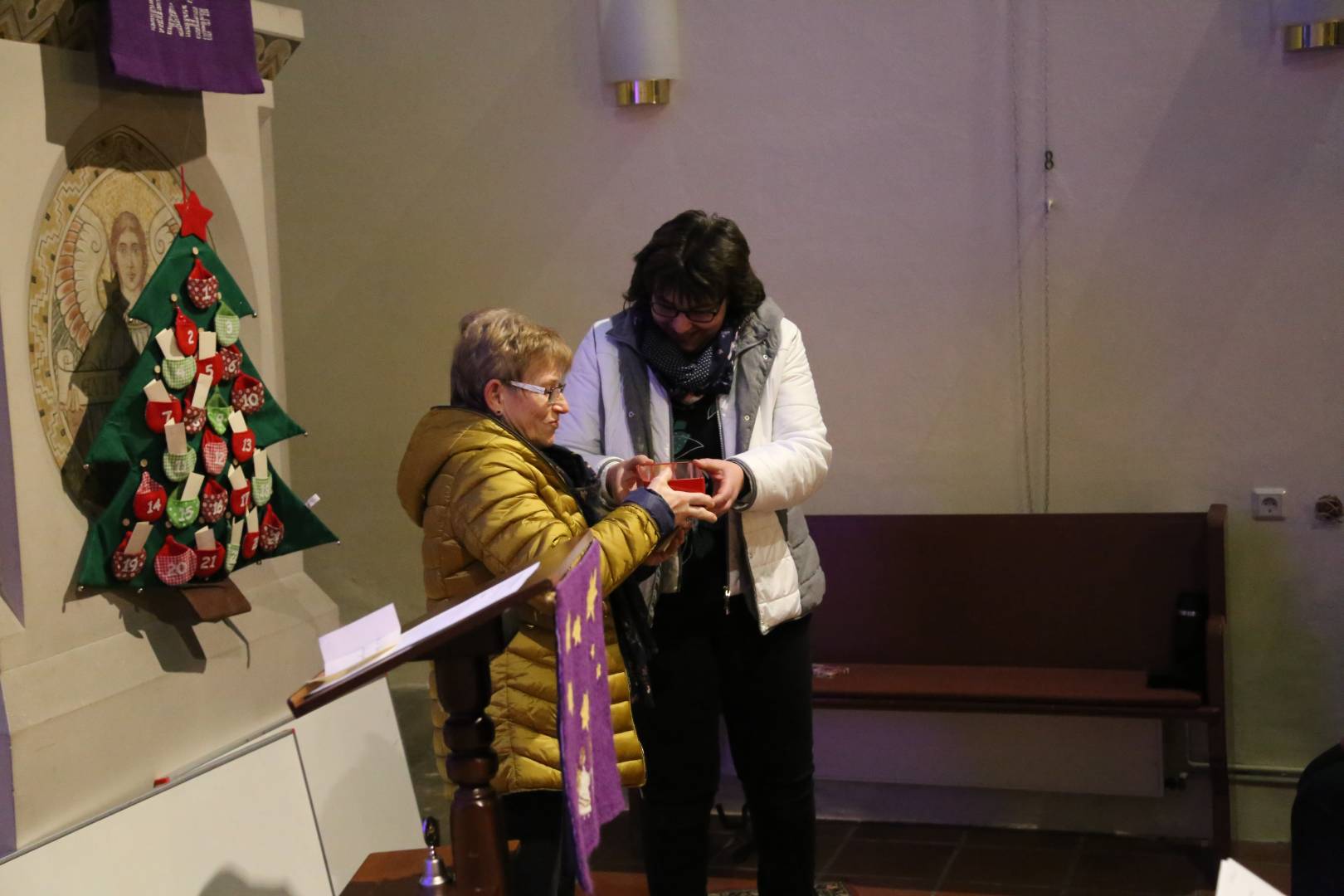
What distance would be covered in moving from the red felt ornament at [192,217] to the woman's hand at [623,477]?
1212 millimetres

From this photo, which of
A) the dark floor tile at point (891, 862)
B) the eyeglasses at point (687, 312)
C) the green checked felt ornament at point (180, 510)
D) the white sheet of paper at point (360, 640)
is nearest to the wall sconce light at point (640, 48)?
the eyeglasses at point (687, 312)

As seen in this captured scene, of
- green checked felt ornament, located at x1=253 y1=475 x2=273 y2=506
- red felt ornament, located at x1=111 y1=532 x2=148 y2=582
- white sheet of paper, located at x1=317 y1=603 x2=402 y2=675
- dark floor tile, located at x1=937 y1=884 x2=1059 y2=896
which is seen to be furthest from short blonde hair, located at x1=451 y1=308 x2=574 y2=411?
dark floor tile, located at x1=937 y1=884 x2=1059 y2=896

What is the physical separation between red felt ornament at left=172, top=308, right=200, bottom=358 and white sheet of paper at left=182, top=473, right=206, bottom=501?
27cm

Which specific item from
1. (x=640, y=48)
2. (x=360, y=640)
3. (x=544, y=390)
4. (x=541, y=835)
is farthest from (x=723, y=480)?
(x=640, y=48)

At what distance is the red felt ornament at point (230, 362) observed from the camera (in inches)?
127

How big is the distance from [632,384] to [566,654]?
4.04 ft

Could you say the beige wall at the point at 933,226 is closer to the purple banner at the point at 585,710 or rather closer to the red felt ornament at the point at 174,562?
the red felt ornament at the point at 174,562

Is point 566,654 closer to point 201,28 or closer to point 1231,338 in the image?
point 201,28

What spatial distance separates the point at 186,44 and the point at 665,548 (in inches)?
64.5

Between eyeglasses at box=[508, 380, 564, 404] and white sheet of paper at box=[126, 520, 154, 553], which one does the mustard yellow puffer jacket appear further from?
white sheet of paper at box=[126, 520, 154, 553]

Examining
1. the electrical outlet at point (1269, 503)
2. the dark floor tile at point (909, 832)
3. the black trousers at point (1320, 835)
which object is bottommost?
the dark floor tile at point (909, 832)

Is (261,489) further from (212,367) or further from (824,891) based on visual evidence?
(824,891)

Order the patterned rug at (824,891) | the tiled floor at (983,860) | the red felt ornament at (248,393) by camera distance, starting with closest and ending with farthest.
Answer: the red felt ornament at (248,393) → the patterned rug at (824,891) → the tiled floor at (983,860)

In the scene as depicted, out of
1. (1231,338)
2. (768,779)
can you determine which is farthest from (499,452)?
(1231,338)
